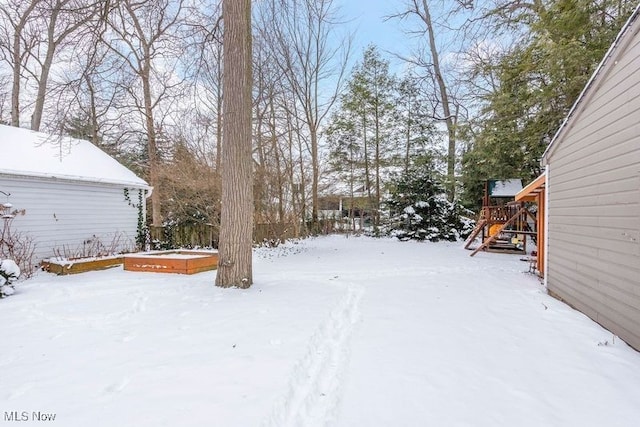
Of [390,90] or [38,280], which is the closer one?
[38,280]

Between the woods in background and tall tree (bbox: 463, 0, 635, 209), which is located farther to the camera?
tall tree (bbox: 463, 0, 635, 209)

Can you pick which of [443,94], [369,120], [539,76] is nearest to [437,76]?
[443,94]

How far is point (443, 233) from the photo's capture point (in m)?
14.5

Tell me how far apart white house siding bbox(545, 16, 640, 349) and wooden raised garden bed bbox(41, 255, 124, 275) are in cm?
847

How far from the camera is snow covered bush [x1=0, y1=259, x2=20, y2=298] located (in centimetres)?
498

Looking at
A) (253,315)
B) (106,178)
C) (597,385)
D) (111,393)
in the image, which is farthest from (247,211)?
(106,178)

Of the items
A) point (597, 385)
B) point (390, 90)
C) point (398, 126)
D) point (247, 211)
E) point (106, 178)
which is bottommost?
point (597, 385)

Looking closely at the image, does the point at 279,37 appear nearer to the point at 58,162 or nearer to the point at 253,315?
the point at 58,162

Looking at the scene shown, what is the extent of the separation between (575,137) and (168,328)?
5598 millimetres

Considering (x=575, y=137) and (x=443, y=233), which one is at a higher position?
(x=575, y=137)

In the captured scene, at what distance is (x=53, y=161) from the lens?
8344 mm

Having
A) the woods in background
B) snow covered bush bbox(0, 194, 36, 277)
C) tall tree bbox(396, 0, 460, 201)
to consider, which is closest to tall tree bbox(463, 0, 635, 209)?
the woods in background

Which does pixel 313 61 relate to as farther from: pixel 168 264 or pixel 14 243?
pixel 14 243

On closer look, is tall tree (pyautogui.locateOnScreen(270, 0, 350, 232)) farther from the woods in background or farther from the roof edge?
the roof edge
